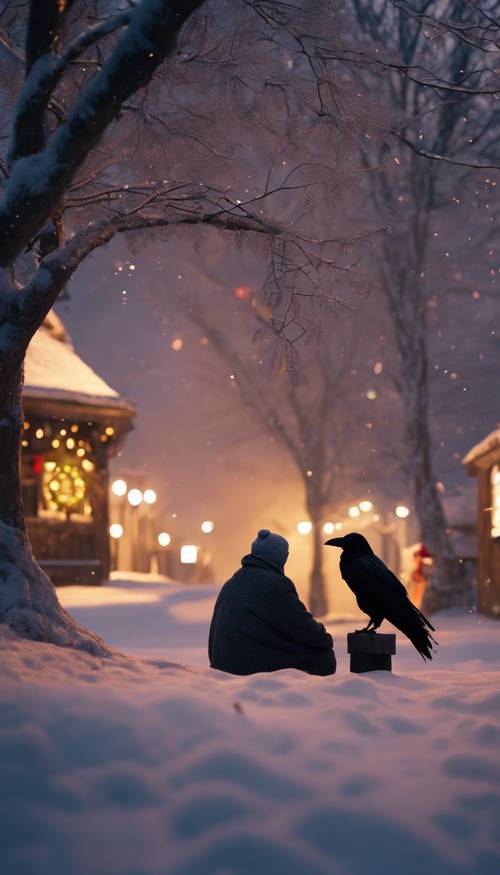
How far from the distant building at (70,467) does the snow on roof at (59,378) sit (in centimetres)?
2

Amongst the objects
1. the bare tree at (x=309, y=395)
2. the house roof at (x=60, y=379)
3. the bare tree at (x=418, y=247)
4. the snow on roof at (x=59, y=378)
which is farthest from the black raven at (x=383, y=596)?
the bare tree at (x=309, y=395)

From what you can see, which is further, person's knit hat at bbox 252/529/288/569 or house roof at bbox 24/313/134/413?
house roof at bbox 24/313/134/413

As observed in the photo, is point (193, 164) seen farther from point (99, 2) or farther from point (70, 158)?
point (70, 158)

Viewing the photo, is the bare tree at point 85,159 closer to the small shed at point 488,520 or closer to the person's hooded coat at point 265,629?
the person's hooded coat at point 265,629

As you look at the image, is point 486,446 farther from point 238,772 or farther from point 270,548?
point 238,772

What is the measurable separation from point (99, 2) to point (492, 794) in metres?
6.70

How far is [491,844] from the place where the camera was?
3840 millimetres

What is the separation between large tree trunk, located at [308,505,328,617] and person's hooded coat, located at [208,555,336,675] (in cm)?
1998

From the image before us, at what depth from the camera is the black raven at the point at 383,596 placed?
253 inches

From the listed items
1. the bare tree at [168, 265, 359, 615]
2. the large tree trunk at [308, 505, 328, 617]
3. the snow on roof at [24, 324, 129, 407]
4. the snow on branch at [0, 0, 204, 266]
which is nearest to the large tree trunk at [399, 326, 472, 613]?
the bare tree at [168, 265, 359, 615]

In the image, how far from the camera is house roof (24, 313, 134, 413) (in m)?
17.5

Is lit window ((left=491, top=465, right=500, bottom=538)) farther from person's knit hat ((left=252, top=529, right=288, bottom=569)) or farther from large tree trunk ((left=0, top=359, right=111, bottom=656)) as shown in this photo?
large tree trunk ((left=0, top=359, right=111, bottom=656))

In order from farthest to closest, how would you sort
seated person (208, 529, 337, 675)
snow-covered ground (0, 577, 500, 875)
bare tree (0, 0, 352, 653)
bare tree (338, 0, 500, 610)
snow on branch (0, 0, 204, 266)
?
1. bare tree (338, 0, 500, 610)
2. seated person (208, 529, 337, 675)
3. bare tree (0, 0, 352, 653)
4. snow on branch (0, 0, 204, 266)
5. snow-covered ground (0, 577, 500, 875)

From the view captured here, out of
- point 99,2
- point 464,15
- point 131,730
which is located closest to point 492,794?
point 131,730
